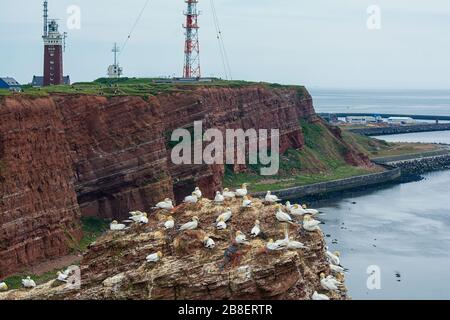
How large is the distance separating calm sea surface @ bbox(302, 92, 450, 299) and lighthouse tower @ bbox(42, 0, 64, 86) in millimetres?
31715

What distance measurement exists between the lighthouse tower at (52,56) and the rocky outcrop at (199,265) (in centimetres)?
7093

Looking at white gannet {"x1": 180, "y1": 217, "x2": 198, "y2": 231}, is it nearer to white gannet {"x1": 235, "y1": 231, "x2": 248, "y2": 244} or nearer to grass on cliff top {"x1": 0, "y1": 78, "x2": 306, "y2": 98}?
white gannet {"x1": 235, "y1": 231, "x2": 248, "y2": 244}

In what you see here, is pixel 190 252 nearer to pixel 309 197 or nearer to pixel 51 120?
pixel 51 120

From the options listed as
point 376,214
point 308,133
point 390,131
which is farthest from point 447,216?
point 390,131

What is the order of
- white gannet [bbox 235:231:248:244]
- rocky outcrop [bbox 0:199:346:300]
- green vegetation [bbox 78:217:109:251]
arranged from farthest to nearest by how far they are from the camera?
green vegetation [bbox 78:217:109:251], white gannet [bbox 235:231:248:244], rocky outcrop [bbox 0:199:346:300]

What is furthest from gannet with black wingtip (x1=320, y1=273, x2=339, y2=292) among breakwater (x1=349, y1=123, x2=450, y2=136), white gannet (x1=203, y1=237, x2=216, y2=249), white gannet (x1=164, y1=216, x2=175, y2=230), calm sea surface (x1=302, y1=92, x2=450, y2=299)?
breakwater (x1=349, y1=123, x2=450, y2=136)

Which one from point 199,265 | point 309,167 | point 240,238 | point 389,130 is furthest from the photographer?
point 389,130

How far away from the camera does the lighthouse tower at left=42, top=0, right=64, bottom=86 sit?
325ft

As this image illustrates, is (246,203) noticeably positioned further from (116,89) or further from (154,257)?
(116,89)

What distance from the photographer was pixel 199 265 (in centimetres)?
2688
